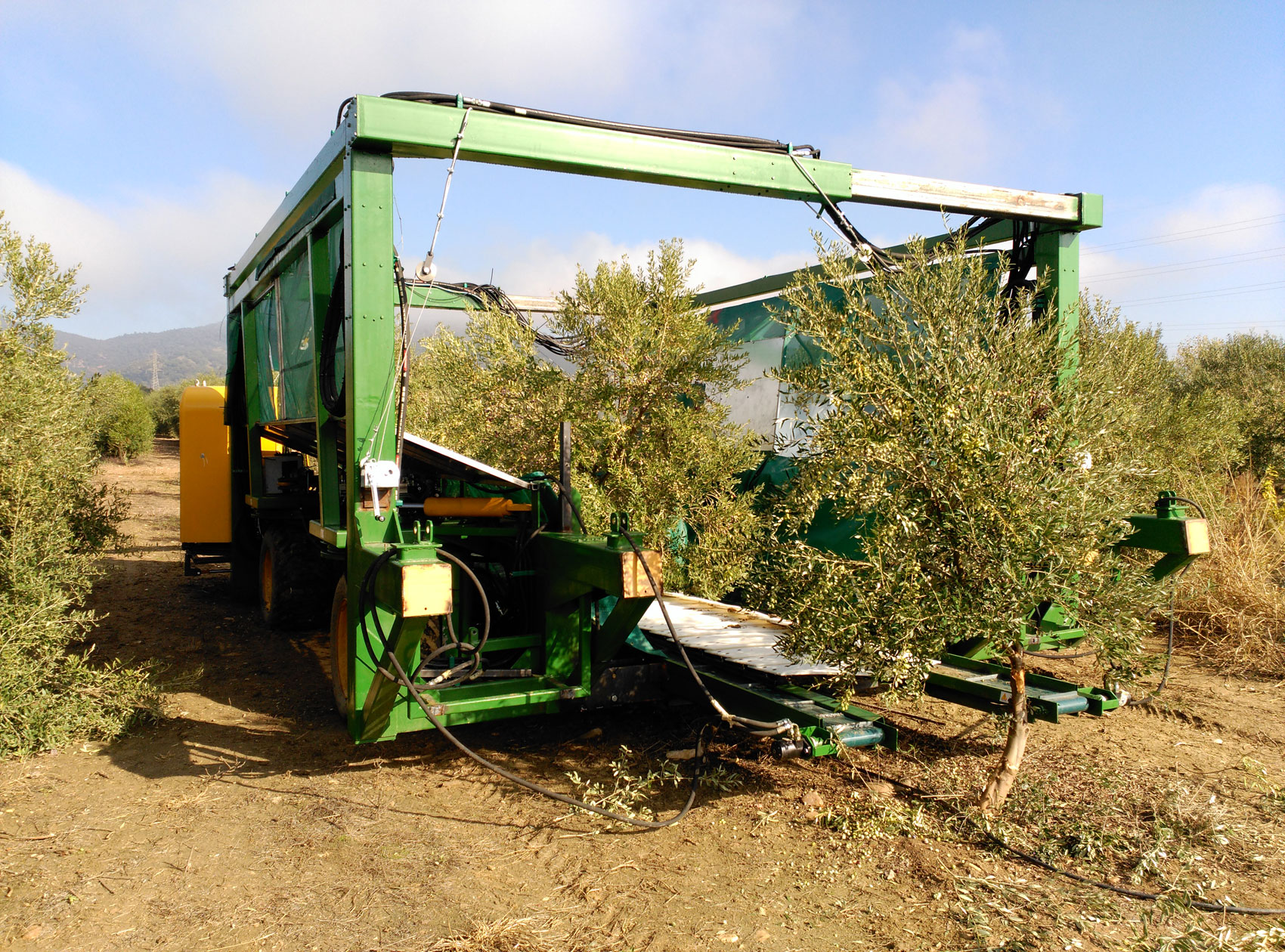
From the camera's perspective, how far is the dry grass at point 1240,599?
712cm

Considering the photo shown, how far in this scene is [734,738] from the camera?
5102 mm

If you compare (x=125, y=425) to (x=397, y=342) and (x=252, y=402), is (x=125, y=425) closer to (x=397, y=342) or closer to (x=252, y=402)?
(x=252, y=402)

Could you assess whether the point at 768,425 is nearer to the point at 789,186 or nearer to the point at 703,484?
the point at 703,484

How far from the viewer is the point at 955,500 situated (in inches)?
148

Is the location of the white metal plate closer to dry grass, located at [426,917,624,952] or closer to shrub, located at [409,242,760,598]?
shrub, located at [409,242,760,598]

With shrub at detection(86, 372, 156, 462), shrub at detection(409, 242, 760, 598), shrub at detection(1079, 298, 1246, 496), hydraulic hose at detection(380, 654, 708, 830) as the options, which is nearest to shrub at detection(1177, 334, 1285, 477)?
shrub at detection(1079, 298, 1246, 496)

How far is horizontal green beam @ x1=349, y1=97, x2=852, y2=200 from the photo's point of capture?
13.6 feet

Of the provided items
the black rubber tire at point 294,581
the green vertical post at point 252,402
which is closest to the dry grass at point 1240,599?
the black rubber tire at point 294,581

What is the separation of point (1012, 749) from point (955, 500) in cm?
130

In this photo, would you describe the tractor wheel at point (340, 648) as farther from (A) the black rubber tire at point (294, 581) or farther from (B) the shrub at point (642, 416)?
(A) the black rubber tire at point (294, 581)

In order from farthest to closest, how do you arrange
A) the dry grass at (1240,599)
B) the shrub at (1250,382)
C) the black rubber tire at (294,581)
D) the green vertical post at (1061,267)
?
the shrub at (1250,382) → the black rubber tire at (294,581) → the dry grass at (1240,599) → the green vertical post at (1061,267)

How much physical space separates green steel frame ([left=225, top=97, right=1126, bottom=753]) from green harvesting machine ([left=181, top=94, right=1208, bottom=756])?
12 millimetres

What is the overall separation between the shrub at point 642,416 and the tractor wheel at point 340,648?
191cm

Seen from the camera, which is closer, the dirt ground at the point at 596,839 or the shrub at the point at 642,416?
the dirt ground at the point at 596,839
